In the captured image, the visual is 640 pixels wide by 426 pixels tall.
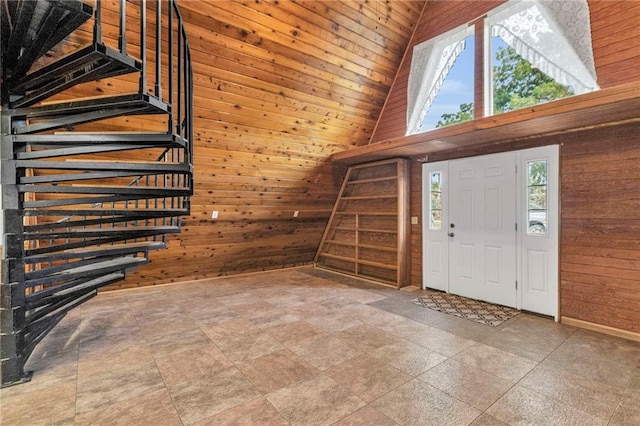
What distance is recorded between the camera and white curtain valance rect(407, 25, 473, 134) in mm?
4539

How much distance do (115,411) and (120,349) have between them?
103 centimetres

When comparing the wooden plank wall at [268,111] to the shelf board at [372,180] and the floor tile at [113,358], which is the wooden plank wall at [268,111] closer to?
the shelf board at [372,180]

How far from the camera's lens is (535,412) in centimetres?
198

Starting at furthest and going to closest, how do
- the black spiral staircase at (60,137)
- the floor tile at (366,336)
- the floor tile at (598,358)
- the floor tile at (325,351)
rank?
the floor tile at (366,336), the floor tile at (325,351), the floor tile at (598,358), the black spiral staircase at (60,137)

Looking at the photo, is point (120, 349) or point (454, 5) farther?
point (454, 5)

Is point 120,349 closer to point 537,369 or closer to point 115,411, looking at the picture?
point 115,411

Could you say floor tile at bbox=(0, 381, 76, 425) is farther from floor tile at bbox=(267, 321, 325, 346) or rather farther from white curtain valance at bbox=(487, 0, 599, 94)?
white curtain valance at bbox=(487, 0, 599, 94)

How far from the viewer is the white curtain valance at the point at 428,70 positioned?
14.9 feet

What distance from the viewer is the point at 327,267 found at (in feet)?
22.0

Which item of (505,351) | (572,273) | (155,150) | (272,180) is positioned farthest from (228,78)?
(572,273)

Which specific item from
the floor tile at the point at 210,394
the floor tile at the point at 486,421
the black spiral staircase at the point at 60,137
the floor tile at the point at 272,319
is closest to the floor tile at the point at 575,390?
the floor tile at the point at 486,421

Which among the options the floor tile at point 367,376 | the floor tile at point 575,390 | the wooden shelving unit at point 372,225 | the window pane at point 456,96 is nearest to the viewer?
the floor tile at point 575,390

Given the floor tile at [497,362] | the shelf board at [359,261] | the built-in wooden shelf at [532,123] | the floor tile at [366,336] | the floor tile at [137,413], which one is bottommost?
the floor tile at [497,362]

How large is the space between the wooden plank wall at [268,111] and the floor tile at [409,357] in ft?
9.99
